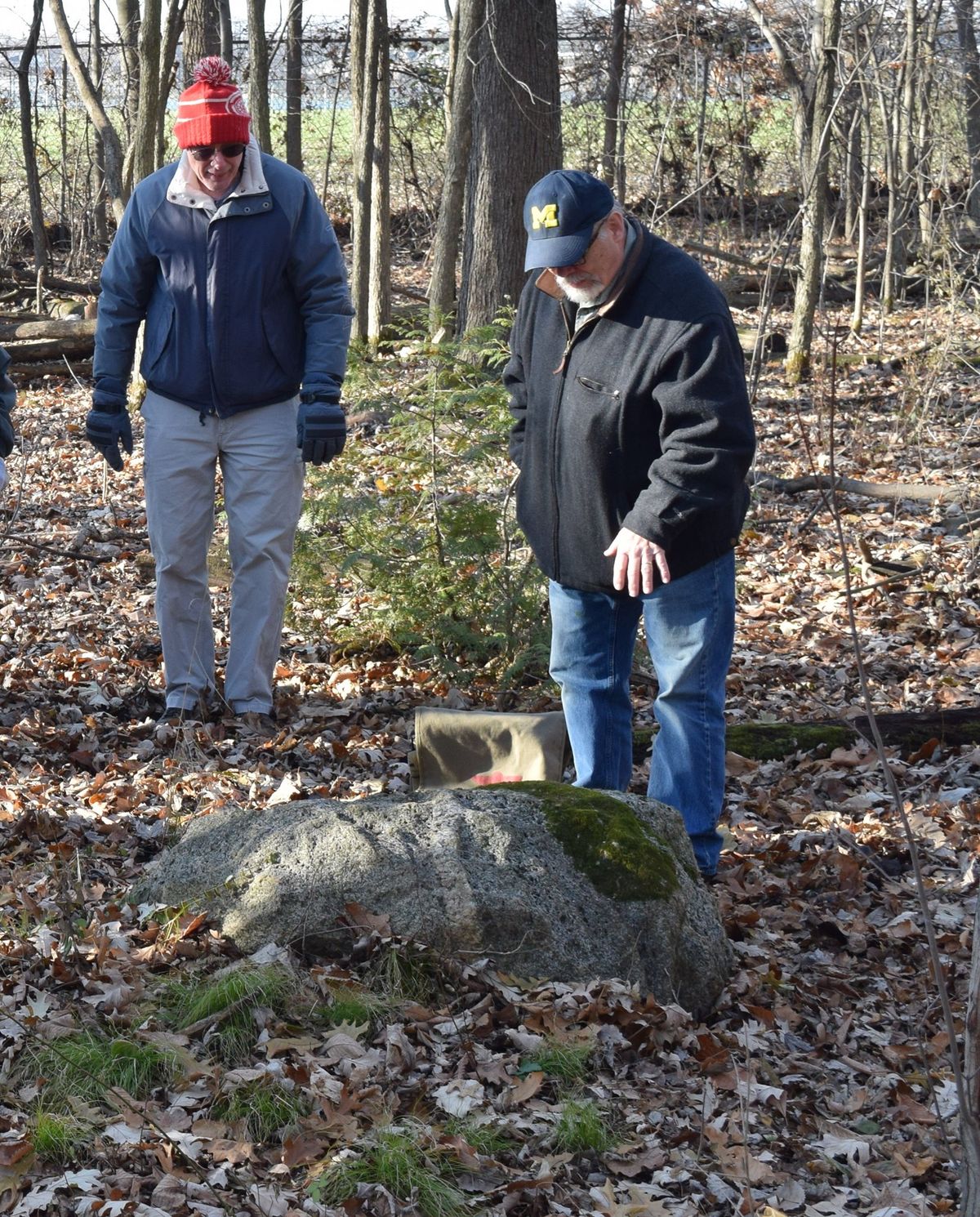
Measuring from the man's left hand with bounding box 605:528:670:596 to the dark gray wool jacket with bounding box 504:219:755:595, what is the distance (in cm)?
3

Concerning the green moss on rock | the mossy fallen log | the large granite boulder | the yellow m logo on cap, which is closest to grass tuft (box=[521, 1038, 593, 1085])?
the large granite boulder

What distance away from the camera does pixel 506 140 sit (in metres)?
10.5

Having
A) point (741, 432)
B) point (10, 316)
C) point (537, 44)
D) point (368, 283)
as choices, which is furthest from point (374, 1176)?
point (10, 316)

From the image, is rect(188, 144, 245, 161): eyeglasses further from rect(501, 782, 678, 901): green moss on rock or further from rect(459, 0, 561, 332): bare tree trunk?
rect(459, 0, 561, 332): bare tree trunk

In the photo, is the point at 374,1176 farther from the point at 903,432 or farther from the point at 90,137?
the point at 90,137

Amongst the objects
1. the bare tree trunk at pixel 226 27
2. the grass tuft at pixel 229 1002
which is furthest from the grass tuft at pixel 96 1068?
the bare tree trunk at pixel 226 27

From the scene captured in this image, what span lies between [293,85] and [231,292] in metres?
16.6

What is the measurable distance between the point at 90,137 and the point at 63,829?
19972 millimetres

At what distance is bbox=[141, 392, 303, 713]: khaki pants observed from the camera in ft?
18.8

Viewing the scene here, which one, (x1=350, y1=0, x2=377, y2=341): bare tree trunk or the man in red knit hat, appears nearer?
the man in red knit hat

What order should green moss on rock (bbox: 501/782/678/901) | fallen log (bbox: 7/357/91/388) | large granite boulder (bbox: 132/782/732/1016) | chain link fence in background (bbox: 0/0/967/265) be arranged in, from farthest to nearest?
chain link fence in background (bbox: 0/0/967/265) < fallen log (bbox: 7/357/91/388) < green moss on rock (bbox: 501/782/678/901) < large granite boulder (bbox: 132/782/732/1016)

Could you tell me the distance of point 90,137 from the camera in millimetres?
21797

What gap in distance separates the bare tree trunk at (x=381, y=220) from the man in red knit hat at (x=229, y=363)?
365 inches

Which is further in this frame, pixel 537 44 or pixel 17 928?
pixel 537 44
